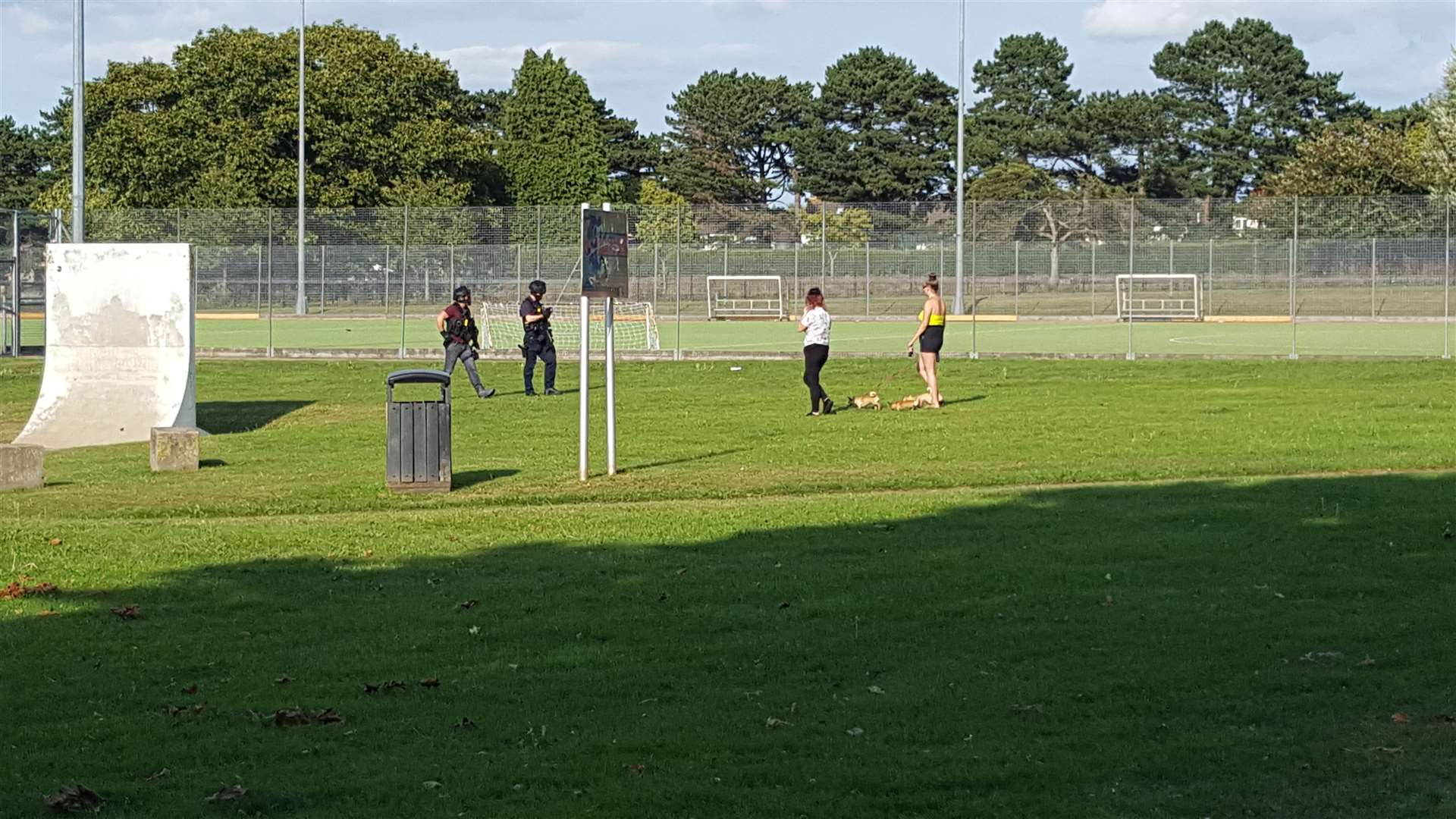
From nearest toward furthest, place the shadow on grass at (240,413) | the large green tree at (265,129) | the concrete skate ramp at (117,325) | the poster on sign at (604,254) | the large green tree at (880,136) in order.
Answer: the poster on sign at (604,254), the concrete skate ramp at (117,325), the shadow on grass at (240,413), the large green tree at (265,129), the large green tree at (880,136)

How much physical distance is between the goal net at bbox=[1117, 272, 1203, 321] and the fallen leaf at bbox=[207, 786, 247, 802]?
45828 mm

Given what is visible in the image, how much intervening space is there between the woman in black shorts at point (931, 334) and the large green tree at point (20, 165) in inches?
3748

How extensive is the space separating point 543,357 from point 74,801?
20832 millimetres

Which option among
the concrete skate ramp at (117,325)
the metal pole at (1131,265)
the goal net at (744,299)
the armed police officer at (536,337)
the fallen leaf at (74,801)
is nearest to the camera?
the fallen leaf at (74,801)

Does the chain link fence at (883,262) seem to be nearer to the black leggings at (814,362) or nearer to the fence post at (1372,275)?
the fence post at (1372,275)

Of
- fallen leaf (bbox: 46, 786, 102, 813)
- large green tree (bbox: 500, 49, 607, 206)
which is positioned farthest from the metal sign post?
large green tree (bbox: 500, 49, 607, 206)

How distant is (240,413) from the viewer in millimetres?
24969

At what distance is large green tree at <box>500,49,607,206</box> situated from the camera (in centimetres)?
9694

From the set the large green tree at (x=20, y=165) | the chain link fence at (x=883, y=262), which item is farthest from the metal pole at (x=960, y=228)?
the large green tree at (x=20, y=165)

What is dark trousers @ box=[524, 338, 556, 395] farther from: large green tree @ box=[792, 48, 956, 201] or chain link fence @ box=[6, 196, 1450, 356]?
large green tree @ box=[792, 48, 956, 201]

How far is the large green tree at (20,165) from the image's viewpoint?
360 ft

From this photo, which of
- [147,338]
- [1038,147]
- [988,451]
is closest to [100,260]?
[147,338]

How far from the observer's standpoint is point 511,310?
4522 centimetres

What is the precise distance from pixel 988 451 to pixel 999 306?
3594 centimetres
